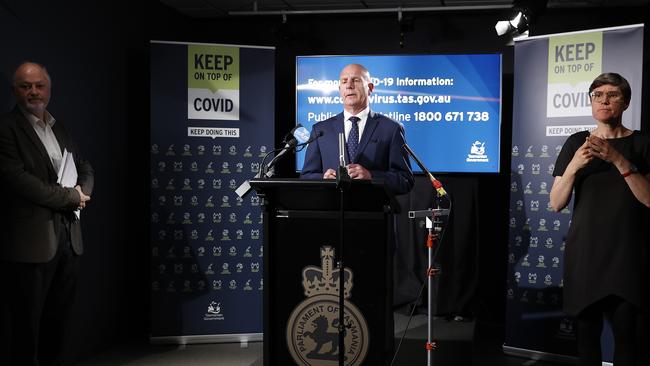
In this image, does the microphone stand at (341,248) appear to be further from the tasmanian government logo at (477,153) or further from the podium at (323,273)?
the tasmanian government logo at (477,153)

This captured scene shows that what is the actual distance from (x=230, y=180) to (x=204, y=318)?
3.77 feet

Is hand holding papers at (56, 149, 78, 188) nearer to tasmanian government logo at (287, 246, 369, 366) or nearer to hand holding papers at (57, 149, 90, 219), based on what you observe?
hand holding papers at (57, 149, 90, 219)

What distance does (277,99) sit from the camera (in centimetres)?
618

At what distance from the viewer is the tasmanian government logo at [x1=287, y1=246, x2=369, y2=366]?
108 inches

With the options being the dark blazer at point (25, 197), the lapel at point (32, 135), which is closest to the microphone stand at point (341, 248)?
the dark blazer at point (25, 197)

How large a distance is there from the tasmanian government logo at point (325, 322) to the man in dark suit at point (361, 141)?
2.04 ft

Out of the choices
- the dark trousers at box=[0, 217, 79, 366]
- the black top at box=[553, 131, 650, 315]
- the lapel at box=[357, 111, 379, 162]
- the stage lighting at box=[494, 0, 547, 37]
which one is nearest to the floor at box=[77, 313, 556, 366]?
the dark trousers at box=[0, 217, 79, 366]

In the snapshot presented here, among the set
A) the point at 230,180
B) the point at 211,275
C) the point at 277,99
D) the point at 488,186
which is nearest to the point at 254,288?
the point at 211,275

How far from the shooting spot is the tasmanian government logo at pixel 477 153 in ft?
17.6

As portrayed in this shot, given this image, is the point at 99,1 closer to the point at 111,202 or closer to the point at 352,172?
the point at 111,202

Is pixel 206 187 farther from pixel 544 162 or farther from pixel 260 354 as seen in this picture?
pixel 544 162

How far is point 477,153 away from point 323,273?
118 inches

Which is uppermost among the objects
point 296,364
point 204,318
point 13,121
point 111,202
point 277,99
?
point 277,99

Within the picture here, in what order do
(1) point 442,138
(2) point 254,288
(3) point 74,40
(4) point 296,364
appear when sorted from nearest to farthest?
(4) point 296,364
(3) point 74,40
(2) point 254,288
(1) point 442,138
